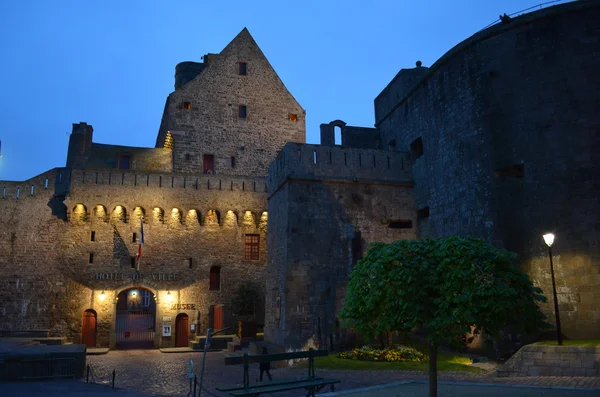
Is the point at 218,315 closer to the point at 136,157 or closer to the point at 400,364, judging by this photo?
the point at 136,157

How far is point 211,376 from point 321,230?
6420 mm

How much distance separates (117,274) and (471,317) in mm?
21823

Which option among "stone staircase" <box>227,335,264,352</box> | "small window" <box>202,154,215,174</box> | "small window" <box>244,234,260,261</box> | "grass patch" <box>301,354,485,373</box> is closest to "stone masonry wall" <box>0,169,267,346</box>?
"small window" <box>244,234,260,261</box>

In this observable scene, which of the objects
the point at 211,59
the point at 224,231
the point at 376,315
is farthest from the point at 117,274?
the point at 376,315

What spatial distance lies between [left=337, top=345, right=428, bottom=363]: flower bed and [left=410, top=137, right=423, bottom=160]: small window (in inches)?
313

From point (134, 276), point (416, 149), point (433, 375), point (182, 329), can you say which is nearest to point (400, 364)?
point (433, 375)

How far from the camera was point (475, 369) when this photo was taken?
12.5m

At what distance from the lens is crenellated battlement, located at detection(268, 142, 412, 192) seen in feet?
59.9

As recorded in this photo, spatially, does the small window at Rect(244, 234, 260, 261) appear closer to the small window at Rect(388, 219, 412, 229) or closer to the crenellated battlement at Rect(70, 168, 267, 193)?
the crenellated battlement at Rect(70, 168, 267, 193)

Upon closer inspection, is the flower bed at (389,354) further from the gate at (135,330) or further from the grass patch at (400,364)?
the gate at (135,330)

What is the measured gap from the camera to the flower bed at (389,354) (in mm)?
14523

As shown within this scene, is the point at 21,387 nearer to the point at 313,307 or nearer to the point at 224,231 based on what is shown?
the point at 313,307

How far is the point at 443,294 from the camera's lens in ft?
24.1

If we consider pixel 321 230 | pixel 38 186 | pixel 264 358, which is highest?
pixel 38 186
